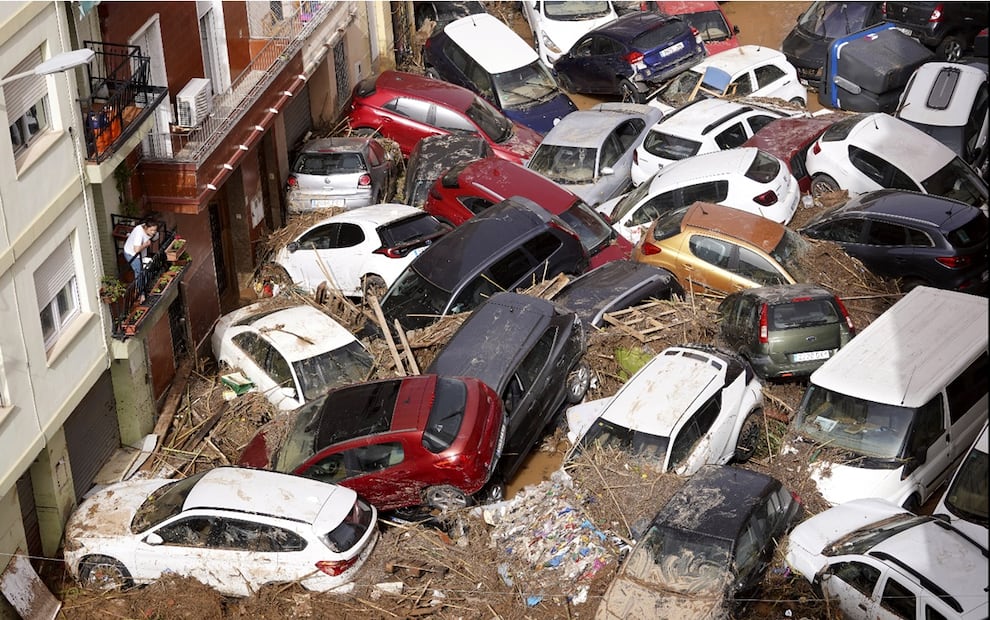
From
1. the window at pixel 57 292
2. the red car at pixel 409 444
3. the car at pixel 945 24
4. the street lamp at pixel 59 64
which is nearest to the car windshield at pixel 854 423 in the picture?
the red car at pixel 409 444

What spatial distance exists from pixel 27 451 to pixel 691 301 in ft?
29.0

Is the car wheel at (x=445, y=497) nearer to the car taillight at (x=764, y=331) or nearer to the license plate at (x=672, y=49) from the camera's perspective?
the car taillight at (x=764, y=331)

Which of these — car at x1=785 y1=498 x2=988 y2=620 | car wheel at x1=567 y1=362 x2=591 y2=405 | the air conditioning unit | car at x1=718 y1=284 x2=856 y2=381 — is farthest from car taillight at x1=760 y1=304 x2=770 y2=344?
the air conditioning unit

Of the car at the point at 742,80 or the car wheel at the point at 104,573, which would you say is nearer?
the car wheel at the point at 104,573

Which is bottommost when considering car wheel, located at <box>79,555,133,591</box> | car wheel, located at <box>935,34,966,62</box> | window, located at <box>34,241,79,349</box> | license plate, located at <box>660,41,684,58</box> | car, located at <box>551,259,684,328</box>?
car wheel, located at <box>79,555,133,591</box>

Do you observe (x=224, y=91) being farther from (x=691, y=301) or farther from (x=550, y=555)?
(x=550, y=555)

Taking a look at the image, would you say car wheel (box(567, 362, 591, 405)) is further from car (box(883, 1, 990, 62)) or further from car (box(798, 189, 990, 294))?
car (box(883, 1, 990, 62))

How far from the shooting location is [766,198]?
19625 mm

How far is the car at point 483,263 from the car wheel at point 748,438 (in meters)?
4.14

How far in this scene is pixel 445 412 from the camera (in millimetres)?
13922

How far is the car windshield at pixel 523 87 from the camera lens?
25436 mm

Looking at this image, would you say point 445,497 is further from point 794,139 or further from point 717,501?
point 794,139

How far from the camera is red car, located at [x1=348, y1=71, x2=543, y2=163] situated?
2367 cm

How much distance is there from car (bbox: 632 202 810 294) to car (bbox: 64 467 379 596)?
22.1 ft
